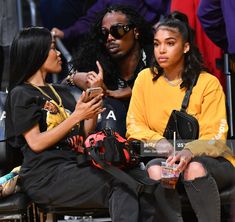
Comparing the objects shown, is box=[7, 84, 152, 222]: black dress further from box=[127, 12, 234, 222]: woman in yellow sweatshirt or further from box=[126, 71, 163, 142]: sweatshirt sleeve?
box=[126, 71, 163, 142]: sweatshirt sleeve

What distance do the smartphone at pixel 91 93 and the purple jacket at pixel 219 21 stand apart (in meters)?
1.12

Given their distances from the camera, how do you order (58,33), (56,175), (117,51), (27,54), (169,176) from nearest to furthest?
(169,176) < (56,175) < (27,54) < (117,51) < (58,33)

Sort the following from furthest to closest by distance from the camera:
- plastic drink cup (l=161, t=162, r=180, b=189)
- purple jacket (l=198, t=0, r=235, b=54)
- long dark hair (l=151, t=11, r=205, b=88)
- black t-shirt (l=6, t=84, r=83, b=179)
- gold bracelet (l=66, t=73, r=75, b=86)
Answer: gold bracelet (l=66, t=73, r=75, b=86)
purple jacket (l=198, t=0, r=235, b=54)
long dark hair (l=151, t=11, r=205, b=88)
black t-shirt (l=6, t=84, r=83, b=179)
plastic drink cup (l=161, t=162, r=180, b=189)

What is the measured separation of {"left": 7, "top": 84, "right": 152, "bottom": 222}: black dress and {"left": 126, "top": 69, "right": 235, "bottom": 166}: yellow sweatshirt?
0.48m

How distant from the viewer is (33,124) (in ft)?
16.6

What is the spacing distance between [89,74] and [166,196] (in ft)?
3.82

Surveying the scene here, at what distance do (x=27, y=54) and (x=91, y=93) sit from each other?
1.77 feet

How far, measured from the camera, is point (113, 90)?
5938 millimetres

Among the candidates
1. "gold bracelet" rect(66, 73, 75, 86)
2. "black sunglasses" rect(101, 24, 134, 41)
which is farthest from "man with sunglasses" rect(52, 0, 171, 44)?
"gold bracelet" rect(66, 73, 75, 86)

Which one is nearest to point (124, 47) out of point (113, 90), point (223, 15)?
point (113, 90)

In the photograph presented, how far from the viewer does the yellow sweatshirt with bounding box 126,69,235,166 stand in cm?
514

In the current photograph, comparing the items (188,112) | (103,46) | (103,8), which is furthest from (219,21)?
(103,8)


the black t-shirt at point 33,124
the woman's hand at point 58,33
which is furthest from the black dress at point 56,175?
the woman's hand at point 58,33

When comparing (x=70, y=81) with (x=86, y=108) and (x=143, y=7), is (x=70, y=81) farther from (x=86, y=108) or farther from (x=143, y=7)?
(x=143, y=7)
